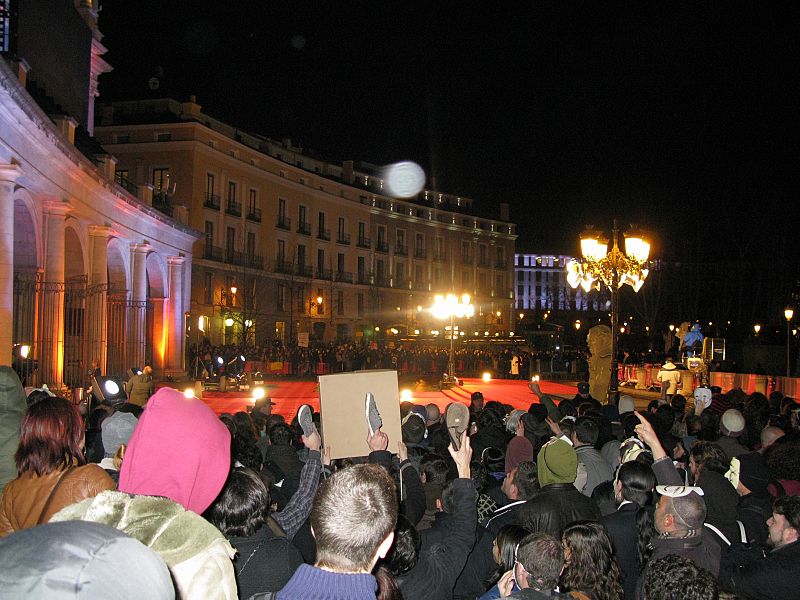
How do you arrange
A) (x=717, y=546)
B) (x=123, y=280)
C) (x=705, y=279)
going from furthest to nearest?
(x=705, y=279), (x=123, y=280), (x=717, y=546)

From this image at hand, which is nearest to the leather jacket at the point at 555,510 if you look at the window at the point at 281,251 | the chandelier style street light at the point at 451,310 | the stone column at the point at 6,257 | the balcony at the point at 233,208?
the stone column at the point at 6,257

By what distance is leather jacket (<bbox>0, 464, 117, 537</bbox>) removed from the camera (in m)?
3.62

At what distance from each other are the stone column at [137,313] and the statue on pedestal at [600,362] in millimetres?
13237

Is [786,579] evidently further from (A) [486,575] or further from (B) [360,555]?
(B) [360,555]

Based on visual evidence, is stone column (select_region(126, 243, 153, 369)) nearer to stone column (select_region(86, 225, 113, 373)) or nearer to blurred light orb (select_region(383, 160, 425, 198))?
stone column (select_region(86, 225, 113, 373))

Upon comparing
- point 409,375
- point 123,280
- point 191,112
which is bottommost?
point 409,375

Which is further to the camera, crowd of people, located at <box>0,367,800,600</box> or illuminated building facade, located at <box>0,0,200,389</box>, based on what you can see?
illuminated building facade, located at <box>0,0,200,389</box>

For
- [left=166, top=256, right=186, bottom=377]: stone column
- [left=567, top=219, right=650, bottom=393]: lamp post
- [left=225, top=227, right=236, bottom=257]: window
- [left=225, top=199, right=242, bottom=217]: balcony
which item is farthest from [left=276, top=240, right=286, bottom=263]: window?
[left=567, top=219, right=650, bottom=393]: lamp post

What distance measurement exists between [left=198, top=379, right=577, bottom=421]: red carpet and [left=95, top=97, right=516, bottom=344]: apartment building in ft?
32.9

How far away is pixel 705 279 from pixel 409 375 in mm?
38796

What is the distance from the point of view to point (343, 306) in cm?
7131

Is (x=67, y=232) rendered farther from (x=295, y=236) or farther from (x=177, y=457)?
(x=295, y=236)

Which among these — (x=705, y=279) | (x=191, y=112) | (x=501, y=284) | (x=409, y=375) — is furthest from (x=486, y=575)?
(x=501, y=284)

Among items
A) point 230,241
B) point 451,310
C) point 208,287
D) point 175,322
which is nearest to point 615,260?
point 451,310
